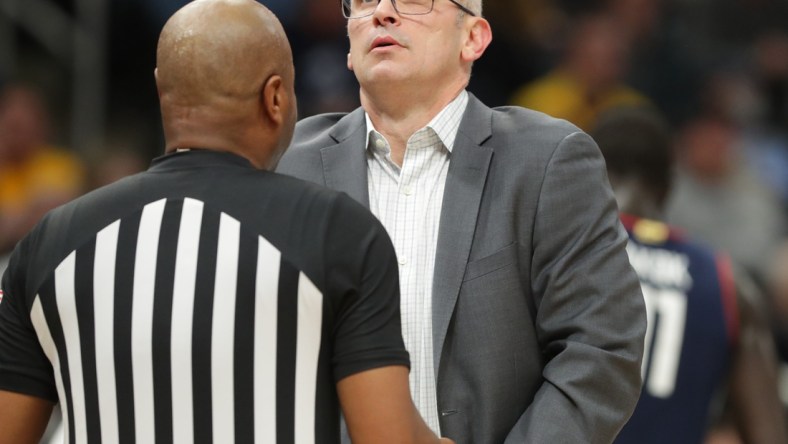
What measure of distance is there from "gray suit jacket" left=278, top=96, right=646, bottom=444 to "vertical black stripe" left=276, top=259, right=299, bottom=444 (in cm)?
61

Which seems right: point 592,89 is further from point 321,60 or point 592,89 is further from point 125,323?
point 125,323

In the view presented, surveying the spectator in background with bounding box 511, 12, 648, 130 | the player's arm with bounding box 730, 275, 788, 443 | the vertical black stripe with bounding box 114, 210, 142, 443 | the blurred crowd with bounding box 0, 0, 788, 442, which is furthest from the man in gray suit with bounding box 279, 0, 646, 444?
the spectator in background with bounding box 511, 12, 648, 130

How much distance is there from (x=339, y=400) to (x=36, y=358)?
1.80ft

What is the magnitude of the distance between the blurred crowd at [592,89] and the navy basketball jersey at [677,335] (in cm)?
288

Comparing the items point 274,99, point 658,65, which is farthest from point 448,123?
point 658,65

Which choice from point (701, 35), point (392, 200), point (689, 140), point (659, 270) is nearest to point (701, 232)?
point (689, 140)

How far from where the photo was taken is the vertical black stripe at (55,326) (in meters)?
2.22

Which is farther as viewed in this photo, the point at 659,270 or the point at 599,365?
the point at 659,270

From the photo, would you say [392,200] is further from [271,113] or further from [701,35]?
[701,35]

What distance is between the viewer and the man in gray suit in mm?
2713

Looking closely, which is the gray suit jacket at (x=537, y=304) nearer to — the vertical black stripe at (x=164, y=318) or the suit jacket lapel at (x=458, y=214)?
the suit jacket lapel at (x=458, y=214)

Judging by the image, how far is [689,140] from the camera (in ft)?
26.5

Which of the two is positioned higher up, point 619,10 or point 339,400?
point 619,10

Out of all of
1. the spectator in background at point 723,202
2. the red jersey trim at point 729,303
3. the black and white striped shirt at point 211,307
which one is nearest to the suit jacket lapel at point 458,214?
the black and white striped shirt at point 211,307
